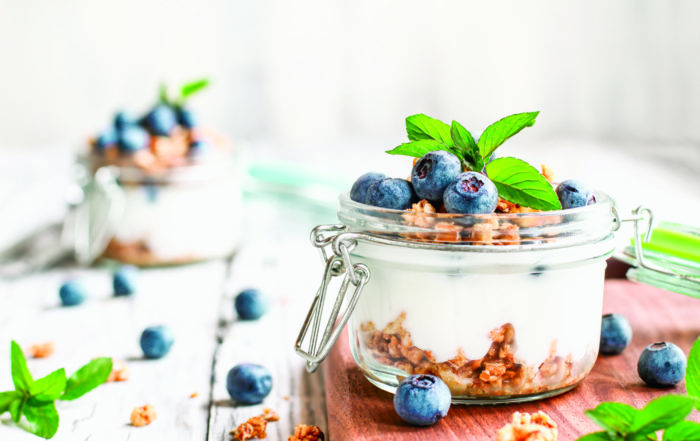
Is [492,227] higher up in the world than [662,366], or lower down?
higher up

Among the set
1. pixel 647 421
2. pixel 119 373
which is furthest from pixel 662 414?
pixel 119 373

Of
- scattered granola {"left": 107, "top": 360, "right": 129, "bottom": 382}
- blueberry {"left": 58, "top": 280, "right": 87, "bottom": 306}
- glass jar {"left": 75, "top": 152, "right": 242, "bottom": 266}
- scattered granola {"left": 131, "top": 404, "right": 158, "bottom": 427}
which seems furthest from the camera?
glass jar {"left": 75, "top": 152, "right": 242, "bottom": 266}

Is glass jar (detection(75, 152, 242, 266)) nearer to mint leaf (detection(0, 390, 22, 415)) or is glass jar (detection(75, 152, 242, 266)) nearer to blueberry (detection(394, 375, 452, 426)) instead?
mint leaf (detection(0, 390, 22, 415))

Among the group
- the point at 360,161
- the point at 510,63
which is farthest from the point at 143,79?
the point at 510,63

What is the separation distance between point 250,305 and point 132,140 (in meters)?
0.63

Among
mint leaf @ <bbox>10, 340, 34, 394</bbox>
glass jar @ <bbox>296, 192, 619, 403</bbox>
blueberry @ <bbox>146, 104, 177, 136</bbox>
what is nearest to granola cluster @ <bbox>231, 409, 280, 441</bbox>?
glass jar @ <bbox>296, 192, 619, 403</bbox>

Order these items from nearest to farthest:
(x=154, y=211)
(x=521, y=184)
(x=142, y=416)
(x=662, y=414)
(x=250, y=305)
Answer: (x=662, y=414) < (x=521, y=184) < (x=142, y=416) < (x=250, y=305) < (x=154, y=211)

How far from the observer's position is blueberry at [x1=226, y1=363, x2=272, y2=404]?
1.09 meters

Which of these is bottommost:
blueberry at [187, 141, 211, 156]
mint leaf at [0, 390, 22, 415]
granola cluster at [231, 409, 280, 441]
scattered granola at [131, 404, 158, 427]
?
scattered granola at [131, 404, 158, 427]

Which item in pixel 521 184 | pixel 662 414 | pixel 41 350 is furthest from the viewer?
pixel 41 350

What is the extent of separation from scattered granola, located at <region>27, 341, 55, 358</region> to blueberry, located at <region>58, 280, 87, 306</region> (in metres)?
0.26

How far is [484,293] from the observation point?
90cm

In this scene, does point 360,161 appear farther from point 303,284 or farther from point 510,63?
point 303,284

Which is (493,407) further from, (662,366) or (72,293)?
(72,293)
